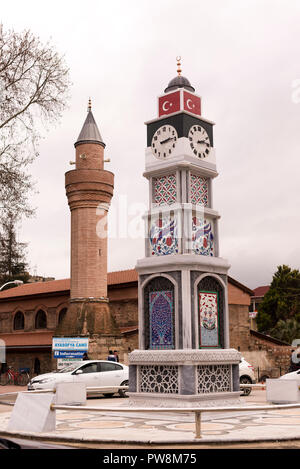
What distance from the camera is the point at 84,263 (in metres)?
30.3

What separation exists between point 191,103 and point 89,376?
35.4 ft

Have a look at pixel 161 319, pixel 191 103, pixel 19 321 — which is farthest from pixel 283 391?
pixel 19 321

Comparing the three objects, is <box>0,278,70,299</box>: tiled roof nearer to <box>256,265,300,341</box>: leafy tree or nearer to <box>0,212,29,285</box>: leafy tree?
<box>0,212,29,285</box>: leafy tree

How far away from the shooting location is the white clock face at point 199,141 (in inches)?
550

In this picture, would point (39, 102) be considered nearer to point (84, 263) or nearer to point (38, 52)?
point (38, 52)

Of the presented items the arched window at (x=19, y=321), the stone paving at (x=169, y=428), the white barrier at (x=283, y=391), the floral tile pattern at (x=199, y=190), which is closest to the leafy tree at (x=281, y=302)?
the arched window at (x=19, y=321)

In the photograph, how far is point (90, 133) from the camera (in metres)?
31.7

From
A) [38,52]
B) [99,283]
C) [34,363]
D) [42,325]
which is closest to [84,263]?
[99,283]

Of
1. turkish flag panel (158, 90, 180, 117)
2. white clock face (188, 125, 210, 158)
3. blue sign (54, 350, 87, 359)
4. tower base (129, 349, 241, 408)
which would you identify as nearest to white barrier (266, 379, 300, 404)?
tower base (129, 349, 241, 408)

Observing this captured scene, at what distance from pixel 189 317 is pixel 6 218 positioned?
33.1ft

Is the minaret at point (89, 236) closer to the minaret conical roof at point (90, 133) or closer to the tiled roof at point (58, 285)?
the minaret conical roof at point (90, 133)

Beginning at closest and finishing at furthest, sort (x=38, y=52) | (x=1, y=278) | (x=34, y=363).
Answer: (x=38, y=52) < (x=34, y=363) < (x=1, y=278)

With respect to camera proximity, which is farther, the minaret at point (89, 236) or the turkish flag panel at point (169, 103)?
the minaret at point (89, 236)

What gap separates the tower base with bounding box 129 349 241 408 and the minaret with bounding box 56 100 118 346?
16854 millimetres
